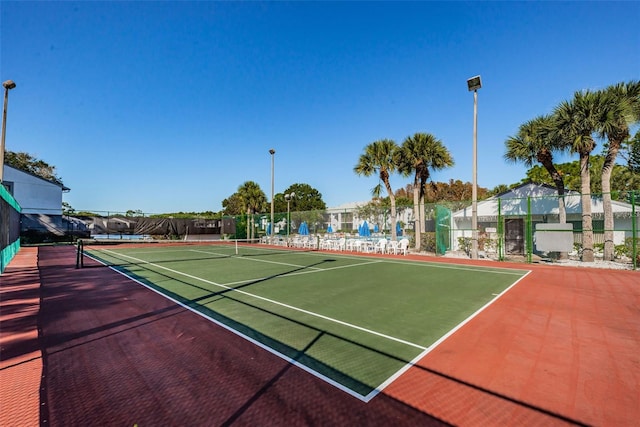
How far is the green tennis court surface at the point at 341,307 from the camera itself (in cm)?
451

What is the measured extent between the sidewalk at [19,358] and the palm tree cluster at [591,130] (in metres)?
20.2

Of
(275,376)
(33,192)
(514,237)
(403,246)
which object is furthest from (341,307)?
(33,192)

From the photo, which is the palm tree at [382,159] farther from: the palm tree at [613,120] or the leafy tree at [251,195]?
the leafy tree at [251,195]

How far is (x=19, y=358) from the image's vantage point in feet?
14.8

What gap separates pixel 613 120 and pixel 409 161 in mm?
11454

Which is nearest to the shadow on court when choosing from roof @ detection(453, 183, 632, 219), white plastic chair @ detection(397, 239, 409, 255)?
white plastic chair @ detection(397, 239, 409, 255)

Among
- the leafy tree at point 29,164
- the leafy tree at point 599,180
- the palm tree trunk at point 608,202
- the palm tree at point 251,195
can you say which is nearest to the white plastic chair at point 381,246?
the palm tree trunk at point 608,202

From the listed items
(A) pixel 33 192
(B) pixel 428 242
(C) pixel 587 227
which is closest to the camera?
(C) pixel 587 227

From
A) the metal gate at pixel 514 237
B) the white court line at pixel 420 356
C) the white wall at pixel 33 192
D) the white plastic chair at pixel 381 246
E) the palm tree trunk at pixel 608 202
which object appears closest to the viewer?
the white court line at pixel 420 356

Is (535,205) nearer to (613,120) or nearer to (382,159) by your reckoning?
(613,120)

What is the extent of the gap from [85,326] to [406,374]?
584 cm

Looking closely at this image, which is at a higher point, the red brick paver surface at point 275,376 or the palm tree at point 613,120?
the palm tree at point 613,120

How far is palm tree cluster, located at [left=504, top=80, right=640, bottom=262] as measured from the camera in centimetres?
1495

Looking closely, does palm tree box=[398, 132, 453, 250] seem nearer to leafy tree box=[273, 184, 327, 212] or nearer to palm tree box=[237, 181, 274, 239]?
palm tree box=[237, 181, 274, 239]
